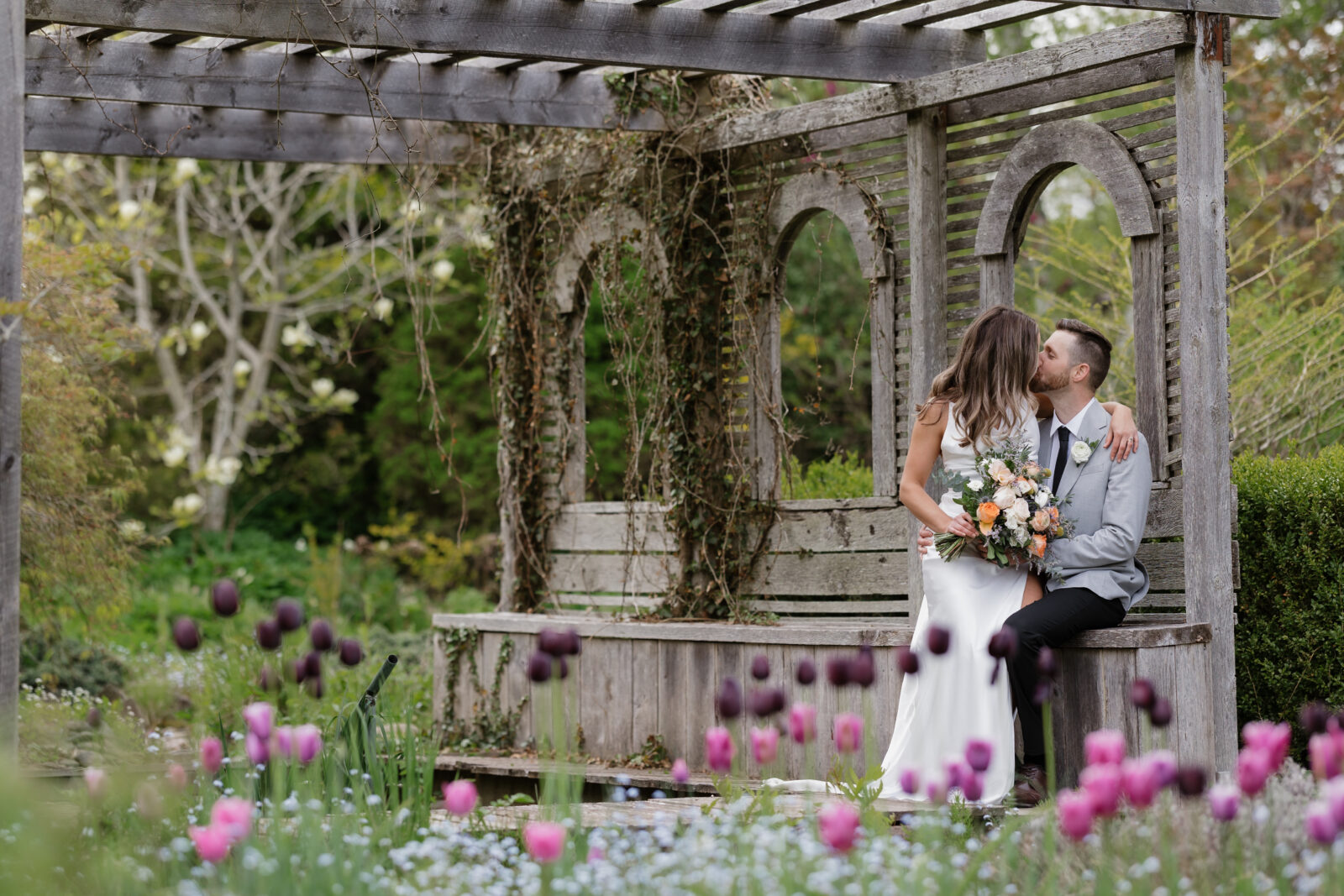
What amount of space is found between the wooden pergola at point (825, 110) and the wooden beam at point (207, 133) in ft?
0.04

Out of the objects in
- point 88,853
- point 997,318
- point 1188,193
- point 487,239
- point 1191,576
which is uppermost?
point 487,239

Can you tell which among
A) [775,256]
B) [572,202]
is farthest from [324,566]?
[775,256]

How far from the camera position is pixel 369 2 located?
5312 millimetres

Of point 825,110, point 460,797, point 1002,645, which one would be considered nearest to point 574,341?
point 825,110

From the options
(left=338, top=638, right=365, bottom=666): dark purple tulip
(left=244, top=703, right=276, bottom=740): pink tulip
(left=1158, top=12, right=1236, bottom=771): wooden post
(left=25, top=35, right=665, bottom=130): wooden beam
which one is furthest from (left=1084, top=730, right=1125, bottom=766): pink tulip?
(left=25, top=35, right=665, bottom=130): wooden beam

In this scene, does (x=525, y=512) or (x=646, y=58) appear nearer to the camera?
(x=646, y=58)

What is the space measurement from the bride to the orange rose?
0.34 feet

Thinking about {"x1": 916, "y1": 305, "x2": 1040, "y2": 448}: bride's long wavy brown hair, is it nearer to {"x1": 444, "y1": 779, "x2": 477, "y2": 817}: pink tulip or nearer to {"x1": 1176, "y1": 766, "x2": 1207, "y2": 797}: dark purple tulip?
{"x1": 1176, "y1": 766, "x2": 1207, "y2": 797}: dark purple tulip

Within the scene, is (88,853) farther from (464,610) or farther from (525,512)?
(464,610)

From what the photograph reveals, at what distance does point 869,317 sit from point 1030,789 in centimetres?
251

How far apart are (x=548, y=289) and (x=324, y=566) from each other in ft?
15.0

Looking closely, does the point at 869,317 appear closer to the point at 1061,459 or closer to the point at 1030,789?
the point at 1061,459

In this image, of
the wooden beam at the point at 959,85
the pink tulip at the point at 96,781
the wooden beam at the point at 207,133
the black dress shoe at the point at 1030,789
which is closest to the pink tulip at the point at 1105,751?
the pink tulip at the point at 96,781

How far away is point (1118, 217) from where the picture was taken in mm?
5742
